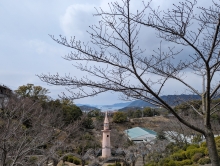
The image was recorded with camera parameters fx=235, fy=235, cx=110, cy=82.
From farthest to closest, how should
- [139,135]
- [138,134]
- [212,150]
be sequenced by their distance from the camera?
1. [138,134]
2. [139,135]
3. [212,150]

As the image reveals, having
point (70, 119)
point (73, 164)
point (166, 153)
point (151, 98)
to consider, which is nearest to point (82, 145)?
point (73, 164)

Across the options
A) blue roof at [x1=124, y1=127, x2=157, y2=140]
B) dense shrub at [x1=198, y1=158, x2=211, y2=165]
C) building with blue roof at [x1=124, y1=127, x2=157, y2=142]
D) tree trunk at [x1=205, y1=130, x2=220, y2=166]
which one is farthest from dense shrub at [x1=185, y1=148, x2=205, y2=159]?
blue roof at [x1=124, y1=127, x2=157, y2=140]

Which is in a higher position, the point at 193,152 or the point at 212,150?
the point at 212,150

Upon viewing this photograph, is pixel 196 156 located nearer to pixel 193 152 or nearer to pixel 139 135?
pixel 193 152

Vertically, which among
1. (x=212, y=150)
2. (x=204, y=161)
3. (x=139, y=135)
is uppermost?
(x=139, y=135)

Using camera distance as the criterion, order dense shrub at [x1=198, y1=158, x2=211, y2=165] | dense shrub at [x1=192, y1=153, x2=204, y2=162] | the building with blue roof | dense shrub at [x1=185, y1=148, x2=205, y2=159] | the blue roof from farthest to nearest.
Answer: the blue roof → the building with blue roof → dense shrub at [x1=185, y1=148, x2=205, y2=159] → dense shrub at [x1=192, y1=153, x2=204, y2=162] → dense shrub at [x1=198, y1=158, x2=211, y2=165]

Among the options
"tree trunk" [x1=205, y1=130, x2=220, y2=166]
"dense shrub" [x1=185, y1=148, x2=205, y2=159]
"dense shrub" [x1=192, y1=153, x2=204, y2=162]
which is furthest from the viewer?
"dense shrub" [x1=185, y1=148, x2=205, y2=159]

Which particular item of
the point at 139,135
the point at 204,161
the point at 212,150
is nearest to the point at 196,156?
the point at 204,161

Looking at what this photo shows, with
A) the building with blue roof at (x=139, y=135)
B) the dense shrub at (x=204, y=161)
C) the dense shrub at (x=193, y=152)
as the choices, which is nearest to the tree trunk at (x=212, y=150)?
the dense shrub at (x=204, y=161)

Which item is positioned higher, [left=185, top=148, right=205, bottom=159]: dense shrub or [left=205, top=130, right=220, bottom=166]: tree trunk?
[left=205, top=130, right=220, bottom=166]: tree trunk

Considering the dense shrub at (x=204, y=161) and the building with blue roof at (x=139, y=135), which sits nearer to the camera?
the dense shrub at (x=204, y=161)

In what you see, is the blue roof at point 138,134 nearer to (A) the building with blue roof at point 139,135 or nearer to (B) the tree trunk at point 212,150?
(A) the building with blue roof at point 139,135

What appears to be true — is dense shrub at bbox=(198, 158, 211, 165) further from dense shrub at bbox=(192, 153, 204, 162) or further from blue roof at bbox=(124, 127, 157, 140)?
blue roof at bbox=(124, 127, 157, 140)

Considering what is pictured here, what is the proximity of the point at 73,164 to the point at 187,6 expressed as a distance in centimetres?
1402
